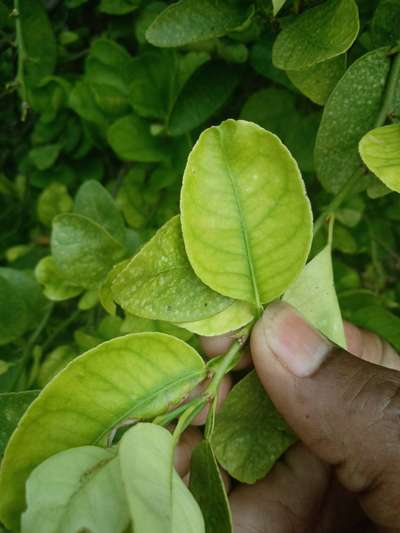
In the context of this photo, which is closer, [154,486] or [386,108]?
[154,486]

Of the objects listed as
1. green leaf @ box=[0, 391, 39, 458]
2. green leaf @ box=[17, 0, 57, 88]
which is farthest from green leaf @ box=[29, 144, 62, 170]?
green leaf @ box=[0, 391, 39, 458]

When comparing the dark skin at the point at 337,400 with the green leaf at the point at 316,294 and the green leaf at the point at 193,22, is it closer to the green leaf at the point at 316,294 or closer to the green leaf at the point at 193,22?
the green leaf at the point at 316,294

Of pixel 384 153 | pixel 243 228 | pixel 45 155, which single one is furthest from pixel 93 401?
pixel 45 155

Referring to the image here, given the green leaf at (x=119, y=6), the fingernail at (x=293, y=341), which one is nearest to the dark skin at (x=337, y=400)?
the fingernail at (x=293, y=341)

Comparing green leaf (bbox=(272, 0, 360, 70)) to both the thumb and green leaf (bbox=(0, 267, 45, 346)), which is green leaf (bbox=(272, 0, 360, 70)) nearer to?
the thumb

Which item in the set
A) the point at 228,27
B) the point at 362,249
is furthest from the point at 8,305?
the point at 362,249

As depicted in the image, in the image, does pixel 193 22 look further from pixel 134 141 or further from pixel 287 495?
pixel 287 495
